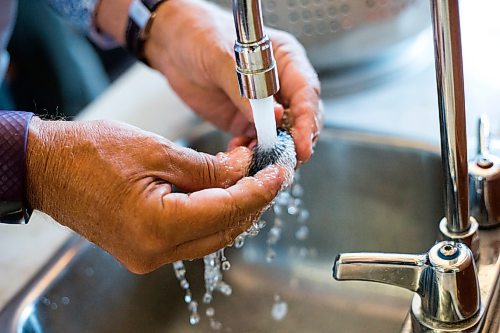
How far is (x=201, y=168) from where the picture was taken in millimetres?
566

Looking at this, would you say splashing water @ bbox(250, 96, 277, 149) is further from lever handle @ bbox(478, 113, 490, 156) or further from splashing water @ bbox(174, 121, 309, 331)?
lever handle @ bbox(478, 113, 490, 156)

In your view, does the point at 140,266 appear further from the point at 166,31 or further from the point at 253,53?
the point at 166,31

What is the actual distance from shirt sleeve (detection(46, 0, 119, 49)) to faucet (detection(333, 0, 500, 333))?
0.43 metres

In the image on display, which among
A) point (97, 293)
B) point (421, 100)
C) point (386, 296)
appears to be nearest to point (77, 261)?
point (97, 293)

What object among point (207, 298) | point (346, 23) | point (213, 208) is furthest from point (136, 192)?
point (346, 23)

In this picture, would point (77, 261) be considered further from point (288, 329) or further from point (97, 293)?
point (288, 329)

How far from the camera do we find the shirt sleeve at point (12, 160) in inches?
21.6

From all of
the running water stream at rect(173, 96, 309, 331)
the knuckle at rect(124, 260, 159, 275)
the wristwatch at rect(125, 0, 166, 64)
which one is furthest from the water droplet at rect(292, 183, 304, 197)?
the knuckle at rect(124, 260, 159, 275)

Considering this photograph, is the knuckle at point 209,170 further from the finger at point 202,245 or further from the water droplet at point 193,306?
the water droplet at point 193,306

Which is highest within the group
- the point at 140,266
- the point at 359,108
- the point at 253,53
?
the point at 253,53

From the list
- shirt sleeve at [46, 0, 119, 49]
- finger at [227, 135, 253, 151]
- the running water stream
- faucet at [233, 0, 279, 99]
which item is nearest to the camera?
faucet at [233, 0, 279, 99]

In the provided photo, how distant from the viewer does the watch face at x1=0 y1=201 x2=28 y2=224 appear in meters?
0.56

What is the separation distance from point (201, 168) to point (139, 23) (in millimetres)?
274

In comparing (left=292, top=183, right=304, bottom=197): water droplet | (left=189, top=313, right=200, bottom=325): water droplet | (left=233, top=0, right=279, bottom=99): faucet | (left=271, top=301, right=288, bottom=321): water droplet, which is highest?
(left=233, top=0, right=279, bottom=99): faucet
